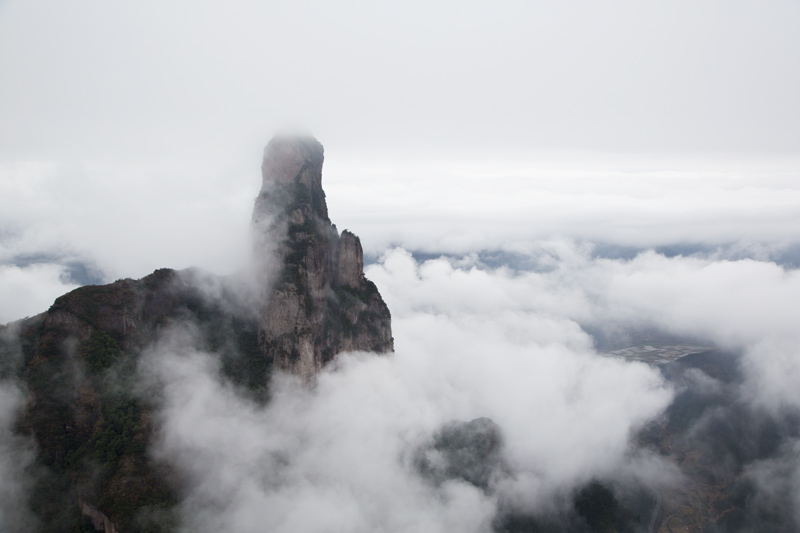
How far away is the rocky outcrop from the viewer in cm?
8431

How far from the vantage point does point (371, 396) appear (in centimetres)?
9531

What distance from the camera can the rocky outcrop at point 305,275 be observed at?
3319 inches

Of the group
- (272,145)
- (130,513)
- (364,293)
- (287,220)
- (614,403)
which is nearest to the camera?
(130,513)

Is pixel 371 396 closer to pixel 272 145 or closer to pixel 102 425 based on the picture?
pixel 102 425

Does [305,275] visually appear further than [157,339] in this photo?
Yes

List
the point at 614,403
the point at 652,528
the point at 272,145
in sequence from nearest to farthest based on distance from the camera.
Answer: the point at 272,145 < the point at 652,528 < the point at 614,403

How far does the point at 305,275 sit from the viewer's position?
8512 centimetres

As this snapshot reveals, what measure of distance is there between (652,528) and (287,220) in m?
127

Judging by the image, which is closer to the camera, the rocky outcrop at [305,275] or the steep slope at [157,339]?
the steep slope at [157,339]

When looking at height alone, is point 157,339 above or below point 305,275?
below

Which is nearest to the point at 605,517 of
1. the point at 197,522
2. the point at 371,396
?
the point at 371,396

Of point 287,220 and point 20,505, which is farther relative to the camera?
point 287,220

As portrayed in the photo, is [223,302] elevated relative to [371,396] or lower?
elevated

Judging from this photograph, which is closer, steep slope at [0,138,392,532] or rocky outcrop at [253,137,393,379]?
steep slope at [0,138,392,532]
